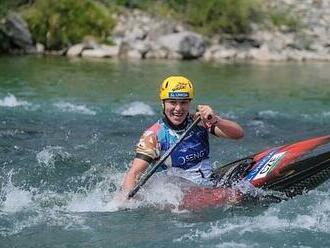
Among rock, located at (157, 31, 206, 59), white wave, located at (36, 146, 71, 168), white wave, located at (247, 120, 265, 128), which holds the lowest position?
white wave, located at (36, 146, 71, 168)

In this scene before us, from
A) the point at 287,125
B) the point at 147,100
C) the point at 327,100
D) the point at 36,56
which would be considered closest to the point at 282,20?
the point at 36,56

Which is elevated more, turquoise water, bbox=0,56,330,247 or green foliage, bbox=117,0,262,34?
green foliage, bbox=117,0,262,34

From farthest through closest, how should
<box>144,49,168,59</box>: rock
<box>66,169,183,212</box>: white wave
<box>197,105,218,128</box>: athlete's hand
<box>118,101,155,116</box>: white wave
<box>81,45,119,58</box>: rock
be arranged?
<box>144,49,168,59</box>: rock < <box>81,45,119,58</box>: rock < <box>118,101,155,116</box>: white wave < <box>66,169,183,212</box>: white wave < <box>197,105,218,128</box>: athlete's hand

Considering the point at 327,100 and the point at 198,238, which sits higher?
the point at 327,100

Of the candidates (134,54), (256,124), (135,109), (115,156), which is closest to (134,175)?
(115,156)

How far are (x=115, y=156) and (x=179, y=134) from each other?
348 centimetres

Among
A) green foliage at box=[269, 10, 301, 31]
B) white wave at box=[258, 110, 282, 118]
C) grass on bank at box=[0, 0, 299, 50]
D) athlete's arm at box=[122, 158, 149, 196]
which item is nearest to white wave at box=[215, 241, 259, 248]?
athlete's arm at box=[122, 158, 149, 196]

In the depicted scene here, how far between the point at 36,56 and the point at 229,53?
9588 mm

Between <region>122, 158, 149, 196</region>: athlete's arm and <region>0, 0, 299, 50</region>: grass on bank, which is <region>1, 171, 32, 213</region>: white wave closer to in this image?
<region>122, 158, 149, 196</region>: athlete's arm

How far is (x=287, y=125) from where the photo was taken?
14.4m

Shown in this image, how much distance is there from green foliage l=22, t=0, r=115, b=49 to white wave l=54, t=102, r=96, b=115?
16359 millimetres

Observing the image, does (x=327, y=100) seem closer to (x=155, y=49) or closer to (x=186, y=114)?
(x=186, y=114)

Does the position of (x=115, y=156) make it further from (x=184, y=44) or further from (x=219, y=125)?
(x=184, y=44)

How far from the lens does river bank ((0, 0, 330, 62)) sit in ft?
103
